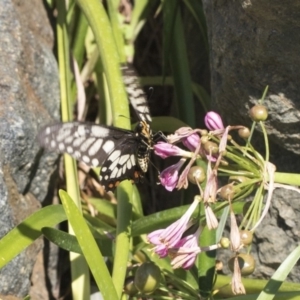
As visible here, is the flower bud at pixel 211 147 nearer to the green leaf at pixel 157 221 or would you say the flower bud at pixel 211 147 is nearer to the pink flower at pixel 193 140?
the pink flower at pixel 193 140

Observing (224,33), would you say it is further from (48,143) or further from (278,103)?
(48,143)

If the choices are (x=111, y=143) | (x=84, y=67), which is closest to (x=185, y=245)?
(x=111, y=143)

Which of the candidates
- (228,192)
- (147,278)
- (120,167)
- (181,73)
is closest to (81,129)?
(120,167)

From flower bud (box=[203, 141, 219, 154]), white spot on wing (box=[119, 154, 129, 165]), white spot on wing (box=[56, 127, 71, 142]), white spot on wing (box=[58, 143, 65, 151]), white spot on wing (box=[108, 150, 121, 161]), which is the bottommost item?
white spot on wing (box=[119, 154, 129, 165])

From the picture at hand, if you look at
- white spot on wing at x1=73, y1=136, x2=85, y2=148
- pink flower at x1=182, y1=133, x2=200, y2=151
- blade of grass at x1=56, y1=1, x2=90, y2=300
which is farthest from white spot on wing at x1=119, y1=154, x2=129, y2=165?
pink flower at x1=182, y1=133, x2=200, y2=151

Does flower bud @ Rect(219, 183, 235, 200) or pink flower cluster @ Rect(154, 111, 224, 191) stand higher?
pink flower cluster @ Rect(154, 111, 224, 191)

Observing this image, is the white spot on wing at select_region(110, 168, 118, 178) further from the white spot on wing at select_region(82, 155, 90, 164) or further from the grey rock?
the grey rock

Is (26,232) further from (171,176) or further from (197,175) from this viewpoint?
(197,175)
